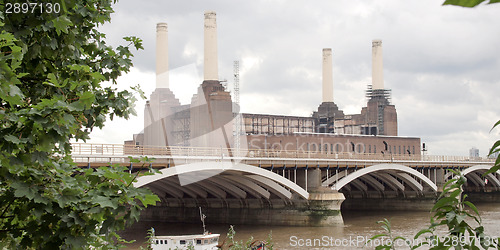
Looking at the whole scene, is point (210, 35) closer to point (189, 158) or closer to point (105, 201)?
point (189, 158)

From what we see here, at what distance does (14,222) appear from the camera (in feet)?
16.5

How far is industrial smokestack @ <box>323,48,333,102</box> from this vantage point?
77.6 metres

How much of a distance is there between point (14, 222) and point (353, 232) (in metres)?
34.9

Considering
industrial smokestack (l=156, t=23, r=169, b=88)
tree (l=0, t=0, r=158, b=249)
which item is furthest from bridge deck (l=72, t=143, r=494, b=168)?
industrial smokestack (l=156, t=23, r=169, b=88)

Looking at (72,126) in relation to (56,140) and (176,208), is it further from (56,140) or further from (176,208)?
(176,208)

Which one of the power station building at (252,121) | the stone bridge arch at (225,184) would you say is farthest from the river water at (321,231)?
the power station building at (252,121)

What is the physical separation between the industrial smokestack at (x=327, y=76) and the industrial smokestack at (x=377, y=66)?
665 cm

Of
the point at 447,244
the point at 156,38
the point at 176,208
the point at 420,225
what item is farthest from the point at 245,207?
the point at 447,244

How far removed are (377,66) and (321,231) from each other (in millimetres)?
48685

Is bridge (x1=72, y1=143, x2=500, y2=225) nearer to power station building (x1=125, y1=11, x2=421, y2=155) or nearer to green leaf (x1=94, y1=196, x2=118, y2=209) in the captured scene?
power station building (x1=125, y1=11, x2=421, y2=155)

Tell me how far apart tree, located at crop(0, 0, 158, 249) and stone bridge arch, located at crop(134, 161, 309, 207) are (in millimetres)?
24663

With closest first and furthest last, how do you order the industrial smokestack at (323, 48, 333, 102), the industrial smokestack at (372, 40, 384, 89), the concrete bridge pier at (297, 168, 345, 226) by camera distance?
the concrete bridge pier at (297, 168, 345, 226)
the industrial smokestack at (323, 48, 333, 102)
the industrial smokestack at (372, 40, 384, 89)

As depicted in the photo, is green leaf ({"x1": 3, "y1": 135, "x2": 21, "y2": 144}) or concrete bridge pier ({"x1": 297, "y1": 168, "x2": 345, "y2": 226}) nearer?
green leaf ({"x1": 3, "y1": 135, "x2": 21, "y2": 144})

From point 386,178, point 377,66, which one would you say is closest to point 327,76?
point 377,66
